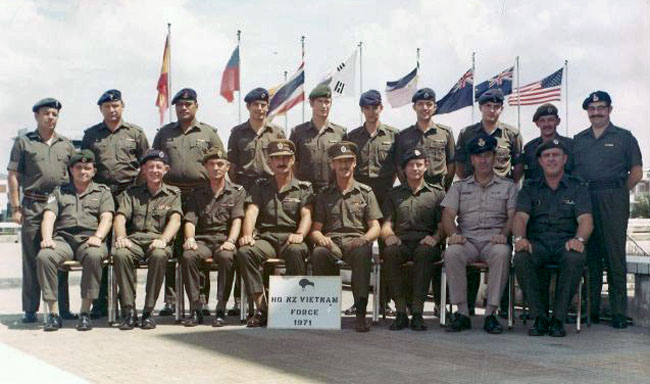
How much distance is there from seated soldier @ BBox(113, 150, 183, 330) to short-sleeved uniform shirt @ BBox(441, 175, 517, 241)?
2.49 meters

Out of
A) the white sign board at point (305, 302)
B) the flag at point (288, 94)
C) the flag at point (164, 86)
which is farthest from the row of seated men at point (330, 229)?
the flag at point (164, 86)

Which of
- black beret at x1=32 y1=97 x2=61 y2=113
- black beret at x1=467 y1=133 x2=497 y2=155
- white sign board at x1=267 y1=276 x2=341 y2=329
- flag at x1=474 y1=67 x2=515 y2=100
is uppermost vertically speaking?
flag at x1=474 y1=67 x2=515 y2=100

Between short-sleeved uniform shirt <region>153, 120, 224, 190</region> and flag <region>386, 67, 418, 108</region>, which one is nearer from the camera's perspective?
short-sleeved uniform shirt <region>153, 120, 224, 190</region>

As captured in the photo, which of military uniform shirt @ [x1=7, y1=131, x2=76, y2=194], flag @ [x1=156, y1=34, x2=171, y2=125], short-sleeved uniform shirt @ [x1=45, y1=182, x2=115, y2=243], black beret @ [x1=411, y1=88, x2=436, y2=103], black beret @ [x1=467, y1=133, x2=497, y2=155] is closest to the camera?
black beret @ [x1=467, y1=133, x2=497, y2=155]

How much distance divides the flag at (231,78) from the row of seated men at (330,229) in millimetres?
11464

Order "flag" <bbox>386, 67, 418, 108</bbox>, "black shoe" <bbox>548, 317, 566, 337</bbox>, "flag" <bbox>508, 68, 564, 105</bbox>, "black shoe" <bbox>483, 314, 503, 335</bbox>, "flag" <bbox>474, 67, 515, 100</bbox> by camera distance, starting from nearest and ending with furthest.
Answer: "black shoe" <bbox>548, 317, 566, 337</bbox>, "black shoe" <bbox>483, 314, 503, 335</bbox>, "flag" <bbox>508, 68, 564, 105</bbox>, "flag" <bbox>386, 67, 418, 108</bbox>, "flag" <bbox>474, 67, 515, 100</bbox>

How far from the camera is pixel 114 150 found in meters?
7.47

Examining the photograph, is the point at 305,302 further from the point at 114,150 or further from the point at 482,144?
the point at 114,150

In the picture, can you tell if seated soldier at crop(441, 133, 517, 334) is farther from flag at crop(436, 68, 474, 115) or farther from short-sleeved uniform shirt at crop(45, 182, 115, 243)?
flag at crop(436, 68, 474, 115)

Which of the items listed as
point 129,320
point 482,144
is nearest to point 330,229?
point 482,144

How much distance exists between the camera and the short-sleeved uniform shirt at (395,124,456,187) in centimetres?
760

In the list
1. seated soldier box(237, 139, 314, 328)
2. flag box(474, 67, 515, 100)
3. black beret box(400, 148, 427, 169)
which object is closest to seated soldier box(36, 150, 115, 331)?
seated soldier box(237, 139, 314, 328)

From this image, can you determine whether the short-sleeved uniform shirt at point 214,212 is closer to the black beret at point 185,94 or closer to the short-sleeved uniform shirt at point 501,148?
the black beret at point 185,94

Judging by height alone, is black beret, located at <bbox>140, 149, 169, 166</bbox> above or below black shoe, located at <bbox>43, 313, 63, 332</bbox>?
above
